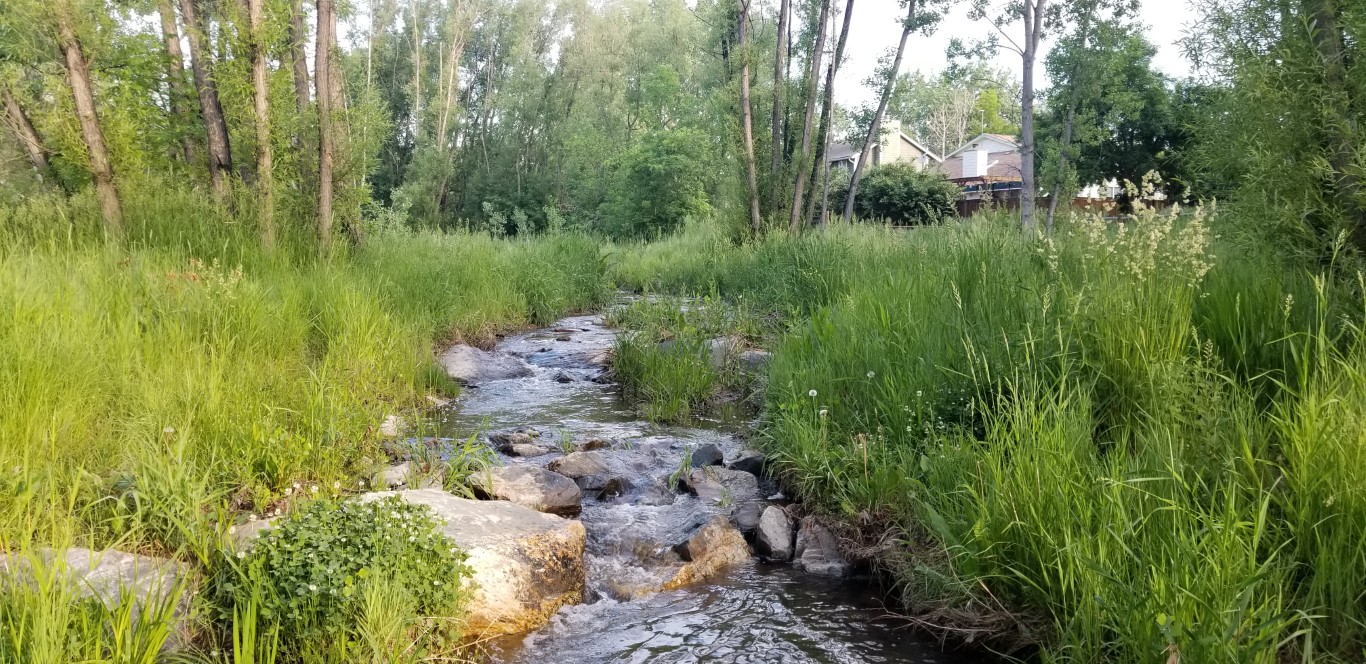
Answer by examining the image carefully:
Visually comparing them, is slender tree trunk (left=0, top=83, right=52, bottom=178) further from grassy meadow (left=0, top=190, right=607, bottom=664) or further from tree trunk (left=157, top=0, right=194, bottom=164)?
grassy meadow (left=0, top=190, right=607, bottom=664)

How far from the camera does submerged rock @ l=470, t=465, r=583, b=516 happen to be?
15.2ft

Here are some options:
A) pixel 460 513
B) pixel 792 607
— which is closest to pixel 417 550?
pixel 460 513

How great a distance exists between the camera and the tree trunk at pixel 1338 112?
4082mm

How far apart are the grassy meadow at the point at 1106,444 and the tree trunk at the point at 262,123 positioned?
597 cm

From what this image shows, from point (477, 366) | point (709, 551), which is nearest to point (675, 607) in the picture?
point (709, 551)

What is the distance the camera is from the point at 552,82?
41.8 m

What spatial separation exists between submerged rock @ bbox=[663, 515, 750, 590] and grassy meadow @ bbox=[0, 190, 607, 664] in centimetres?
145

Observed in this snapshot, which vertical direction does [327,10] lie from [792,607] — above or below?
above

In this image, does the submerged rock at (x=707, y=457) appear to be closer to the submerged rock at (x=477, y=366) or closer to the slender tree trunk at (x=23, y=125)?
the submerged rock at (x=477, y=366)

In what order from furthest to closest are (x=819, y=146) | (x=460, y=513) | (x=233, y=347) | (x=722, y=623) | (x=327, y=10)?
(x=819, y=146) → (x=327, y=10) → (x=233, y=347) → (x=460, y=513) → (x=722, y=623)

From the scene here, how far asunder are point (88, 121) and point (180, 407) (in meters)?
5.59

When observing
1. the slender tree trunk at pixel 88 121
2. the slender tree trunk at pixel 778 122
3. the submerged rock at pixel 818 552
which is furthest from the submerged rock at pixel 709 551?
the slender tree trunk at pixel 778 122

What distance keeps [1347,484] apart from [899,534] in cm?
188

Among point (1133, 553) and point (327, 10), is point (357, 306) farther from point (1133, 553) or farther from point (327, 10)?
point (1133, 553)
